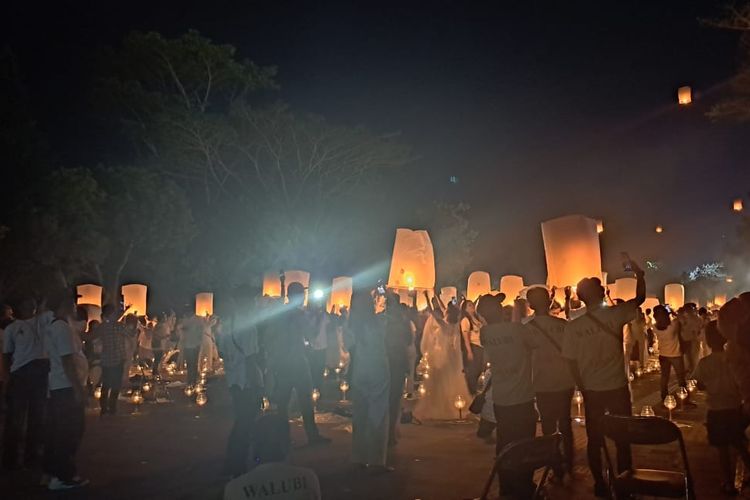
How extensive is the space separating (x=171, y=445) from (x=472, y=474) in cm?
431

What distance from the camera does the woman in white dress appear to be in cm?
1184

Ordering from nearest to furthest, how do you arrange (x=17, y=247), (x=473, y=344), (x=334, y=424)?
(x=334, y=424)
(x=473, y=344)
(x=17, y=247)

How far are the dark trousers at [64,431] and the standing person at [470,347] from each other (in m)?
5.44

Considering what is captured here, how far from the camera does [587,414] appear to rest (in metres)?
6.45

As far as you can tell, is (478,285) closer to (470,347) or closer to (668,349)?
(668,349)

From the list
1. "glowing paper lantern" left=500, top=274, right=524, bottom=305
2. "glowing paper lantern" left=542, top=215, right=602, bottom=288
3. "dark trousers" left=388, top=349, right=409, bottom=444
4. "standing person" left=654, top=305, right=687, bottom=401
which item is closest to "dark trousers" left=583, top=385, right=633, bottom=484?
"dark trousers" left=388, top=349, right=409, bottom=444

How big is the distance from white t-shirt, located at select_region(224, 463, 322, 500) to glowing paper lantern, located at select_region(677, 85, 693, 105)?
1519 cm

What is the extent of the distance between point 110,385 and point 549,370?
827 centimetres

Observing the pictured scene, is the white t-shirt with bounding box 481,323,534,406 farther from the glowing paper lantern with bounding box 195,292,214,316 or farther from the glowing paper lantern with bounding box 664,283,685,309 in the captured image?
the glowing paper lantern with bounding box 664,283,685,309

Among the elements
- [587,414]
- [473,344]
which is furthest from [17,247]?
[587,414]

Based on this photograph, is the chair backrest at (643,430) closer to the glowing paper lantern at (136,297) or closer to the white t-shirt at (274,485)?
the white t-shirt at (274,485)

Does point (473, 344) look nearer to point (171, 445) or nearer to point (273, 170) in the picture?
point (171, 445)

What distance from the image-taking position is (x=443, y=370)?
1189 centimetres

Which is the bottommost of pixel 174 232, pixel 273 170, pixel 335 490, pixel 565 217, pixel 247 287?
pixel 335 490
